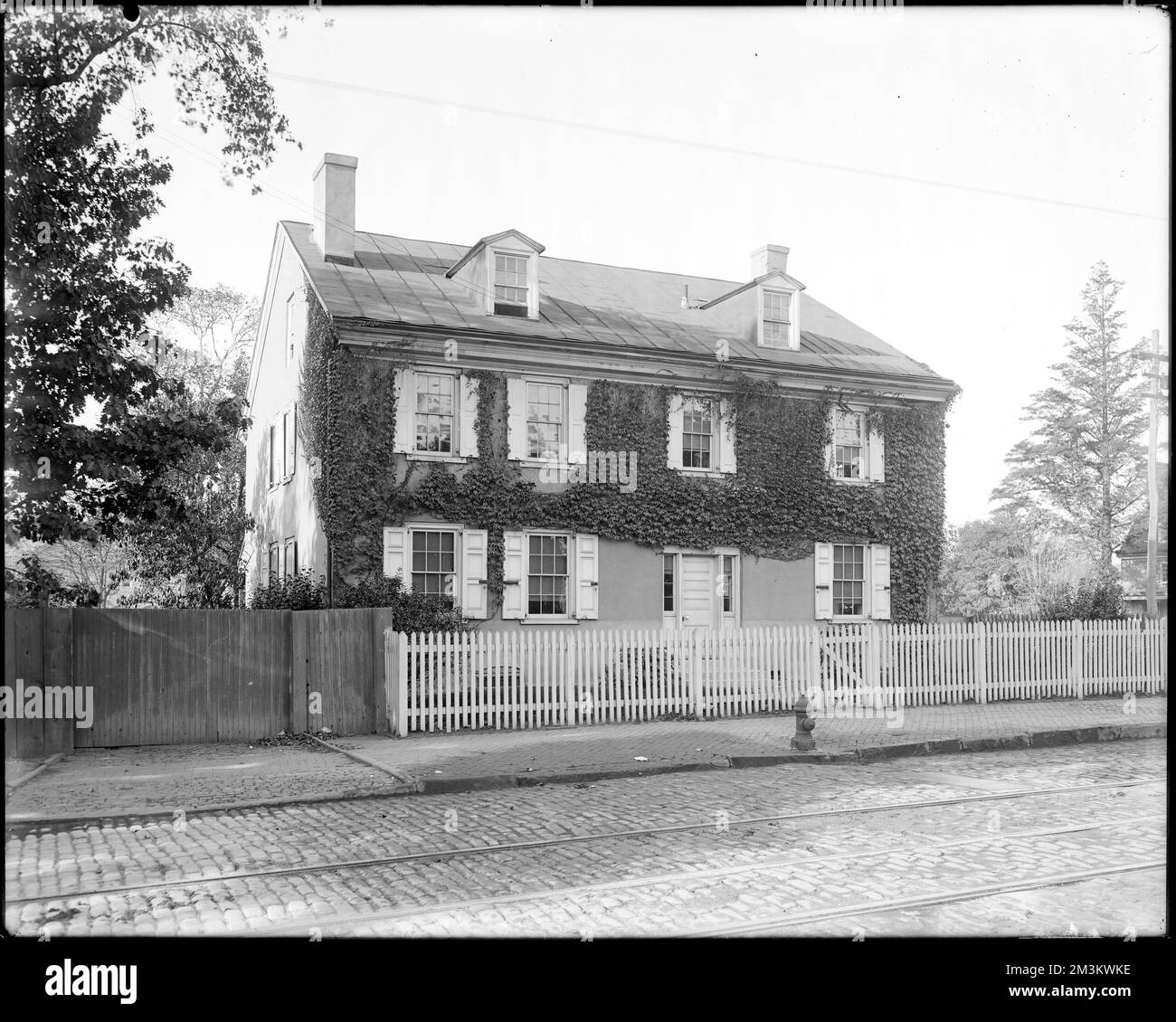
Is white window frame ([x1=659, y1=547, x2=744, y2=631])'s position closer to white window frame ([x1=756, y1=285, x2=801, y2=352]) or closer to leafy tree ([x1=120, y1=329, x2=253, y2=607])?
white window frame ([x1=756, y1=285, x2=801, y2=352])

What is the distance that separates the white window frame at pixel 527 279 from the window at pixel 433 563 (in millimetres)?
4646

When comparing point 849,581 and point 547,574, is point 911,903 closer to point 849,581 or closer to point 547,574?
point 547,574

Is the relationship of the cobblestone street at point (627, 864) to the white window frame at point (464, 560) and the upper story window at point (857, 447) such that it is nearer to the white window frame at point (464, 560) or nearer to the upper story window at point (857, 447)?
the white window frame at point (464, 560)

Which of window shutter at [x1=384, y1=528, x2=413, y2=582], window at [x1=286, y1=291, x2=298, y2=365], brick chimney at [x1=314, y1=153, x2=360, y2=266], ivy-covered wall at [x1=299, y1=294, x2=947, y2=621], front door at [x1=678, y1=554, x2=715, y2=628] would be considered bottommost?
front door at [x1=678, y1=554, x2=715, y2=628]

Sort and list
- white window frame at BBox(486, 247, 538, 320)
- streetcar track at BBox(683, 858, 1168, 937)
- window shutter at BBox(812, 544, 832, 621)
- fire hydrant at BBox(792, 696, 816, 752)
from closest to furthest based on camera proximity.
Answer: streetcar track at BBox(683, 858, 1168, 937) → fire hydrant at BBox(792, 696, 816, 752) → white window frame at BBox(486, 247, 538, 320) → window shutter at BBox(812, 544, 832, 621)

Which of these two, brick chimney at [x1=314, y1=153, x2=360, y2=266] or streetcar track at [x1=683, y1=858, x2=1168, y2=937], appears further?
brick chimney at [x1=314, y1=153, x2=360, y2=266]

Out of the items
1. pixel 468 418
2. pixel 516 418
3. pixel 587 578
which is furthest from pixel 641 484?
pixel 468 418

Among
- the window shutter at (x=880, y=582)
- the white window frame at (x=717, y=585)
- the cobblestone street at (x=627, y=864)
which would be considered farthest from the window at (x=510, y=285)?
the cobblestone street at (x=627, y=864)

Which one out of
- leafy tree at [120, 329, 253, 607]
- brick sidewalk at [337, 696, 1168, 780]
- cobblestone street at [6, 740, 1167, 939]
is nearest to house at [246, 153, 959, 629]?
leafy tree at [120, 329, 253, 607]

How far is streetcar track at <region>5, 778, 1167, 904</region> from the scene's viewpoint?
5.95m

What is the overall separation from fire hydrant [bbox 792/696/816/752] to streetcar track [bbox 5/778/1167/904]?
2.61 meters

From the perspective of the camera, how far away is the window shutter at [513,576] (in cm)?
1875

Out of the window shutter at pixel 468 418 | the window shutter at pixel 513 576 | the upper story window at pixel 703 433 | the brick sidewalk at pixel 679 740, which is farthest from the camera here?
the upper story window at pixel 703 433

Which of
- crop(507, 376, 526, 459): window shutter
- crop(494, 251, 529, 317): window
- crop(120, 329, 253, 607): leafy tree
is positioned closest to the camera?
crop(507, 376, 526, 459): window shutter
